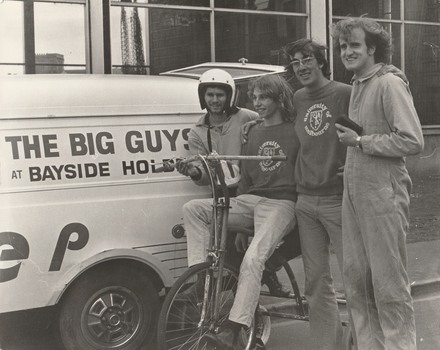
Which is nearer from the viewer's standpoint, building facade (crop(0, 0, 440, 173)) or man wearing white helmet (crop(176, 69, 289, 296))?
man wearing white helmet (crop(176, 69, 289, 296))

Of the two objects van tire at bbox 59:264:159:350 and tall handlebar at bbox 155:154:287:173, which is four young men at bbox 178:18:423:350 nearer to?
tall handlebar at bbox 155:154:287:173

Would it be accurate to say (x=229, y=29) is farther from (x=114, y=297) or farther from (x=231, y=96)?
(x=114, y=297)

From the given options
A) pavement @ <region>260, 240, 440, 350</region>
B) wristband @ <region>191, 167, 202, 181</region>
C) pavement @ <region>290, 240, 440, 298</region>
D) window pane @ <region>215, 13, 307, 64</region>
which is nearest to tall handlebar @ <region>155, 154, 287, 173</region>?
wristband @ <region>191, 167, 202, 181</region>

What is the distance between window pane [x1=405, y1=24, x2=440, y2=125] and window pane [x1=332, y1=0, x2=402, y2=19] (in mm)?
421

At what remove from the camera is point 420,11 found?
10.3m

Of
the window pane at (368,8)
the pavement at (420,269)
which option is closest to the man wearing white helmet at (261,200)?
the pavement at (420,269)

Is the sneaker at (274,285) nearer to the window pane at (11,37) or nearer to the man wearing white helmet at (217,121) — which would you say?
the man wearing white helmet at (217,121)

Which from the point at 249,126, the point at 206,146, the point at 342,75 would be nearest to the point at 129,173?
the point at 206,146

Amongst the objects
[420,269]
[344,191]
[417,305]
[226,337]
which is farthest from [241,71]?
[420,269]

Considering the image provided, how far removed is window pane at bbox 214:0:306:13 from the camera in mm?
8969

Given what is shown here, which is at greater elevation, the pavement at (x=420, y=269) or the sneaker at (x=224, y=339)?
the sneaker at (x=224, y=339)

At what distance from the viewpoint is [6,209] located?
14.5ft

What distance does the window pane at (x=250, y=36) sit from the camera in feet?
29.4

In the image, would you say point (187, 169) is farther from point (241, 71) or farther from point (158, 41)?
point (158, 41)
